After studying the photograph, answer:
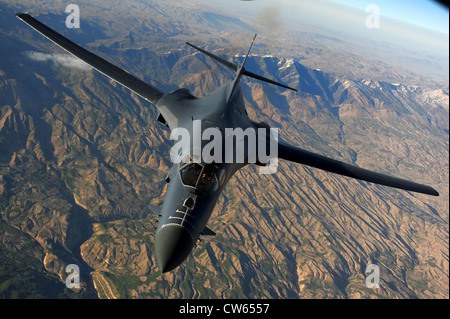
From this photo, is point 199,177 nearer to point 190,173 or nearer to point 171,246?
point 190,173

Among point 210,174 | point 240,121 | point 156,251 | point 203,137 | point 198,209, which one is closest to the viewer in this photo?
point 156,251

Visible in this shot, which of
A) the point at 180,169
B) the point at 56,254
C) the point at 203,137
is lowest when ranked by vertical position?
the point at 56,254

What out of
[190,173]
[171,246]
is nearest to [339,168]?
[190,173]

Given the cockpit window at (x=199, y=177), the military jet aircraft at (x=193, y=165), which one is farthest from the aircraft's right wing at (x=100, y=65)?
the cockpit window at (x=199, y=177)

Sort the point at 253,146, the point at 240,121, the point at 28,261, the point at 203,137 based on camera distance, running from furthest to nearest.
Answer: the point at 28,261, the point at 240,121, the point at 253,146, the point at 203,137

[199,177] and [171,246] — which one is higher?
[199,177]

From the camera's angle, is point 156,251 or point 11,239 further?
point 11,239
